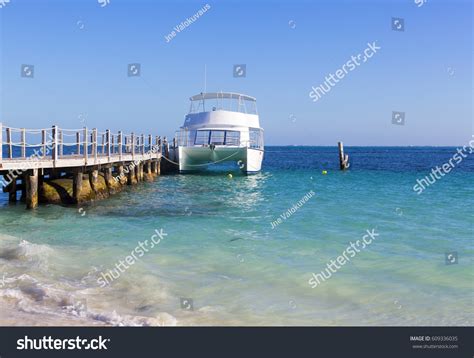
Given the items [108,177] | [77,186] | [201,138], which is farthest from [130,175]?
[201,138]

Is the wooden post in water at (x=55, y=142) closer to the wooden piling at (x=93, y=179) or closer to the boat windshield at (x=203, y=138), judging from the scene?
the wooden piling at (x=93, y=179)

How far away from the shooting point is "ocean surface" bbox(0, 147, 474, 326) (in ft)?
22.2

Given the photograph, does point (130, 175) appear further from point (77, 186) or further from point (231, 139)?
point (231, 139)

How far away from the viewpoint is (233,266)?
9.36 metres

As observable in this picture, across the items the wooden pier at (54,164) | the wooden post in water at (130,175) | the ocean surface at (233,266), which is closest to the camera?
the ocean surface at (233,266)

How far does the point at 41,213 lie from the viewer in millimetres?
14930

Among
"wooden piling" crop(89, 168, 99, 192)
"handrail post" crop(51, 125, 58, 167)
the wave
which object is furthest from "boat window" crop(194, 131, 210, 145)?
the wave

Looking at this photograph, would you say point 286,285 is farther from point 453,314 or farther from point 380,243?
point 380,243

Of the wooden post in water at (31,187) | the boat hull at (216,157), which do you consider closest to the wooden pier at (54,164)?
the wooden post in water at (31,187)

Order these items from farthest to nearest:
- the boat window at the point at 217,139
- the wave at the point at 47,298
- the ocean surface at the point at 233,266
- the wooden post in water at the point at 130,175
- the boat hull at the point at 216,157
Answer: the boat window at the point at 217,139 → the boat hull at the point at 216,157 → the wooden post in water at the point at 130,175 → the ocean surface at the point at 233,266 → the wave at the point at 47,298

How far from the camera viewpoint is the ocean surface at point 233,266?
6773mm

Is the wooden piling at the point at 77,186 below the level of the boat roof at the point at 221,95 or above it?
below
